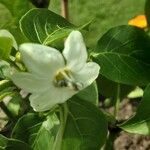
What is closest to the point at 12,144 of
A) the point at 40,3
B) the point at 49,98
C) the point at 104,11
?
the point at 49,98

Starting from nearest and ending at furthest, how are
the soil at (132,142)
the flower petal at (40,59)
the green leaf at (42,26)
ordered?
the flower petal at (40,59) < the green leaf at (42,26) < the soil at (132,142)

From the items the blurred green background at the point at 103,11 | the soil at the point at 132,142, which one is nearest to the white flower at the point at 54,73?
the soil at the point at 132,142

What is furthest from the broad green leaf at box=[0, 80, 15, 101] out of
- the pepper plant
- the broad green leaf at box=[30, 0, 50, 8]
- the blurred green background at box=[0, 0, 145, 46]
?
the blurred green background at box=[0, 0, 145, 46]

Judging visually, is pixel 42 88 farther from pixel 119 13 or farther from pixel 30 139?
pixel 119 13

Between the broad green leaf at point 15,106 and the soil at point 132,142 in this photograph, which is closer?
the broad green leaf at point 15,106

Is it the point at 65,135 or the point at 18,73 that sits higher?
the point at 18,73

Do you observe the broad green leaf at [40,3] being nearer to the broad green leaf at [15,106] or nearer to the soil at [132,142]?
the broad green leaf at [15,106]

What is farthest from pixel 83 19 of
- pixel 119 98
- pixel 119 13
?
pixel 119 98

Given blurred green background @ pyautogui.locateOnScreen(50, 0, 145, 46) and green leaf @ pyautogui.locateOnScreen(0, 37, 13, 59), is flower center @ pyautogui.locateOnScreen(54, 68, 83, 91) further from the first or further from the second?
blurred green background @ pyautogui.locateOnScreen(50, 0, 145, 46)
